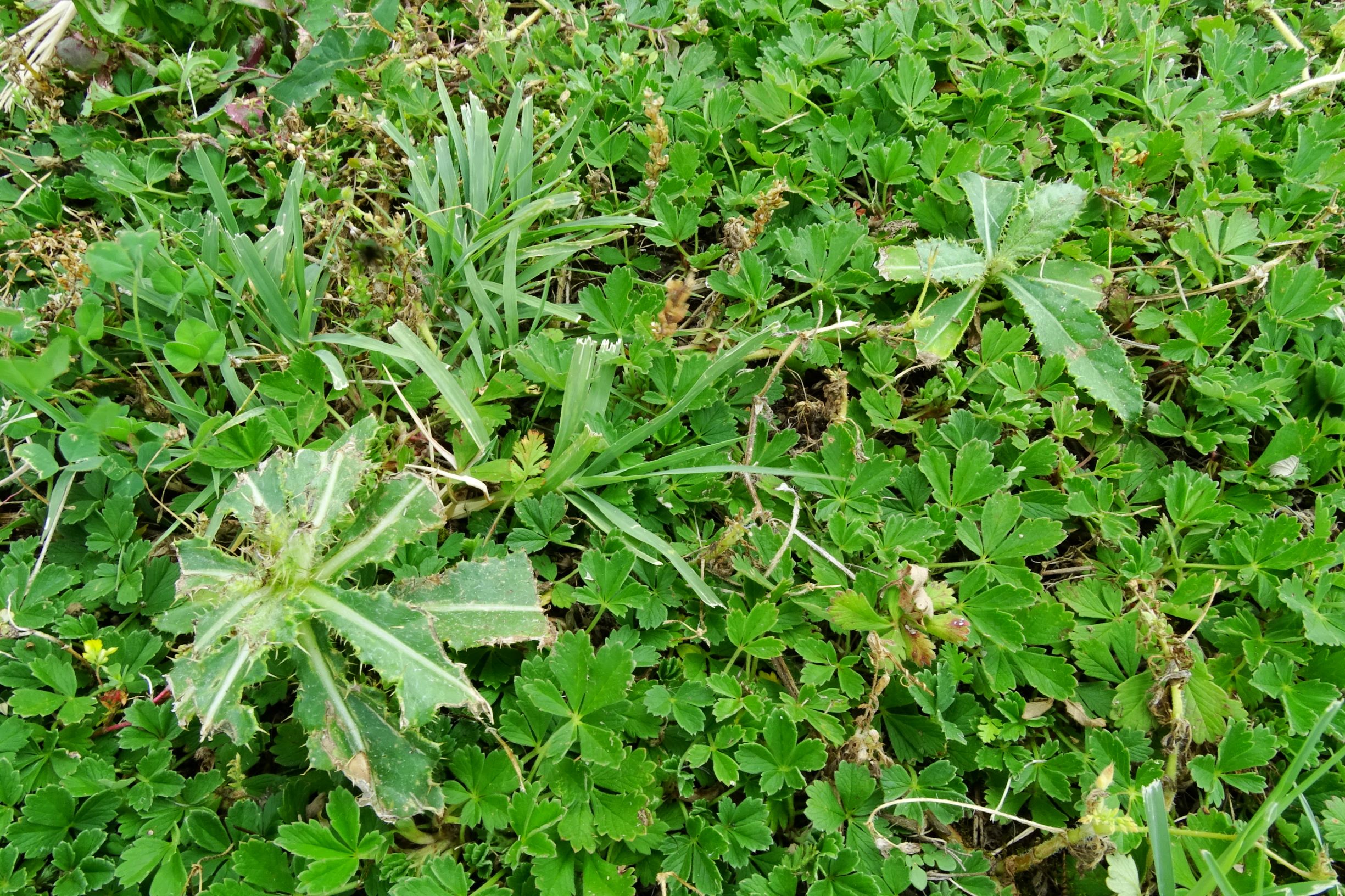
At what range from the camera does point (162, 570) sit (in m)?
2.17

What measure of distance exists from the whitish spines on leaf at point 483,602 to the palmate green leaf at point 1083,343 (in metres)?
1.72

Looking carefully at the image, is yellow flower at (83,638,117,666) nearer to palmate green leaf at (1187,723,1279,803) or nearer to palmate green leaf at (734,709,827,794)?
palmate green leaf at (734,709,827,794)

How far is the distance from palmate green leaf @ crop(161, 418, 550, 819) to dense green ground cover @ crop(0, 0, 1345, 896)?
0.04ft

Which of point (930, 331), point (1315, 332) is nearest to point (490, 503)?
point (930, 331)

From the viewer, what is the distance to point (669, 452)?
2.45 metres

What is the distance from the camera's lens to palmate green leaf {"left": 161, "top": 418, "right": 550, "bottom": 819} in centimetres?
176

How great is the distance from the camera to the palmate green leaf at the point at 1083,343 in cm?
252

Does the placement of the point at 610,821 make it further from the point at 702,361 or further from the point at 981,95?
the point at 981,95

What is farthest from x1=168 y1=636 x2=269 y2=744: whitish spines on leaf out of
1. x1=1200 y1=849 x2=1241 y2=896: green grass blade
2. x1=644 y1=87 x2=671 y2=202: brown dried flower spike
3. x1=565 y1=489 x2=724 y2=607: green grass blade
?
x1=1200 y1=849 x2=1241 y2=896: green grass blade

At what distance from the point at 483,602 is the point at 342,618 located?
0.31 m

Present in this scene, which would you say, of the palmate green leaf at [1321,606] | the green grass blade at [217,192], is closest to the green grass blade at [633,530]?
the green grass blade at [217,192]

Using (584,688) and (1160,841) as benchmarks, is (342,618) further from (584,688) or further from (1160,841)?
(1160,841)

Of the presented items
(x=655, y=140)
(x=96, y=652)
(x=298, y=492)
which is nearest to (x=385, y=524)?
(x=298, y=492)

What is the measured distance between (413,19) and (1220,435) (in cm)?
307
